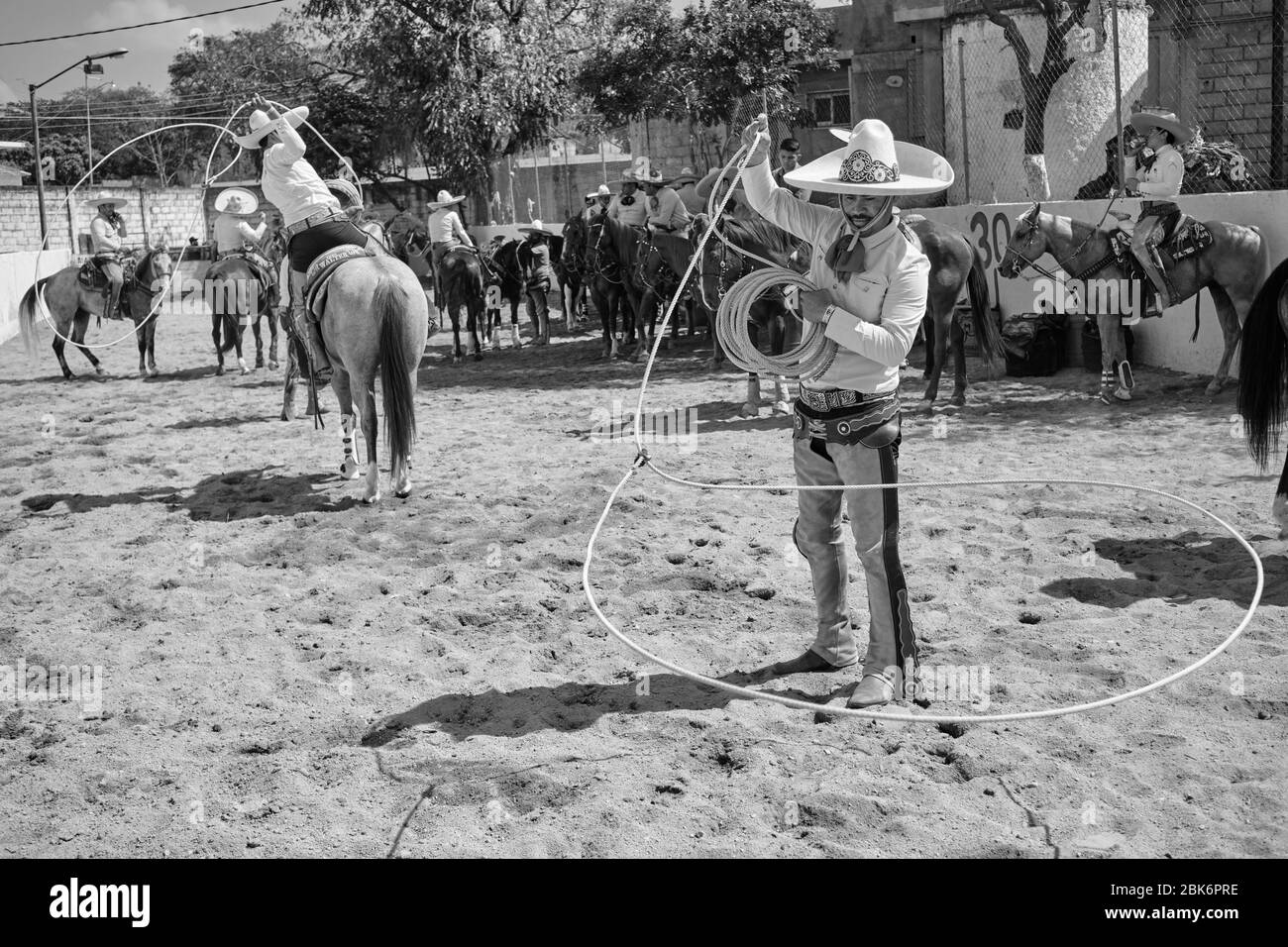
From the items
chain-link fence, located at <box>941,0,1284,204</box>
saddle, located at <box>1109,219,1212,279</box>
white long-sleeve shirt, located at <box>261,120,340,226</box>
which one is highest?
chain-link fence, located at <box>941,0,1284,204</box>

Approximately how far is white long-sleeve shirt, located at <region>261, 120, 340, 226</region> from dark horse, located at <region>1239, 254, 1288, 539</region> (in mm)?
5933

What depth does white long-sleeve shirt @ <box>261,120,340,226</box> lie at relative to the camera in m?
8.16

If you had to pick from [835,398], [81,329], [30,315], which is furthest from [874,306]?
[81,329]

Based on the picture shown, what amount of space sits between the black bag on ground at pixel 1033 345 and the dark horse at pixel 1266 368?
6115 millimetres

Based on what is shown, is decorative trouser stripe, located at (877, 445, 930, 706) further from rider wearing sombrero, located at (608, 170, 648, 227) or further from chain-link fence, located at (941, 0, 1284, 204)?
rider wearing sombrero, located at (608, 170, 648, 227)

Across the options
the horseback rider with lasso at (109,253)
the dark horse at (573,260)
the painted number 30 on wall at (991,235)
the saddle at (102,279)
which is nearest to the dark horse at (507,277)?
the dark horse at (573,260)

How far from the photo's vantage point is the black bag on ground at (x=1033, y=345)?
12453 mm

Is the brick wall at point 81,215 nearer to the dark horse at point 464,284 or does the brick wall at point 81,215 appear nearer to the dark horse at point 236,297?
the dark horse at point 464,284

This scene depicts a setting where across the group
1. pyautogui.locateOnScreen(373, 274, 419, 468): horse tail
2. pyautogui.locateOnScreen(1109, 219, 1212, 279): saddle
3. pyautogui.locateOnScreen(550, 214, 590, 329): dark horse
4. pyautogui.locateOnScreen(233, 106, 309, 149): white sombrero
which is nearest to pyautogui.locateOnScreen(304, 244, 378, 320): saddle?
pyautogui.locateOnScreen(373, 274, 419, 468): horse tail

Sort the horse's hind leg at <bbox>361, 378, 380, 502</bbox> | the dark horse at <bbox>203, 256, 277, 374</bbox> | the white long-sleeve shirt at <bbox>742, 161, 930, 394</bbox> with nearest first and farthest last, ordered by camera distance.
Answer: the white long-sleeve shirt at <bbox>742, 161, 930, 394</bbox> < the horse's hind leg at <bbox>361, 378, 380, 502</bbox> < the dark horse at <bbox>203, 256, 277, 374</bbox>

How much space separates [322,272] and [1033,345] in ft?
25.1

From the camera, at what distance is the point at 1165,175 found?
1010 centimetres

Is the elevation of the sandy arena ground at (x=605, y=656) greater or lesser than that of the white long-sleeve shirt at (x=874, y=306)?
lesser

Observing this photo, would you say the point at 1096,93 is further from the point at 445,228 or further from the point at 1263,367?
the point at 1263,367
